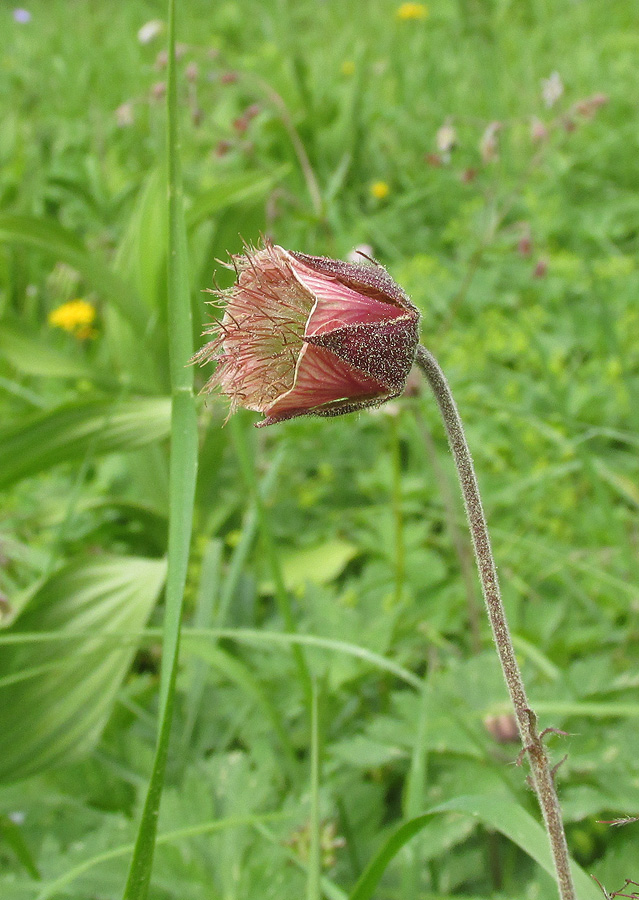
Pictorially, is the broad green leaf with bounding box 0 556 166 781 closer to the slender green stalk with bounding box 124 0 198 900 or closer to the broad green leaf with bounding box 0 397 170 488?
the broad green leaf with bounding box 0 397 170 488

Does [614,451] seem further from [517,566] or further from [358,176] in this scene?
[358,176]

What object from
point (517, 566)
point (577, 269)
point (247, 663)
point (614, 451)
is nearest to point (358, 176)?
point (577, 269)

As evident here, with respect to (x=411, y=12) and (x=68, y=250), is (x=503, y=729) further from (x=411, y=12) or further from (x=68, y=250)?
(x=411, y=12)

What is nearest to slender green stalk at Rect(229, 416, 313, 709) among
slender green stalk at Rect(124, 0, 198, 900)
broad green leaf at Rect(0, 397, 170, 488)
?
broad green leaf at Rect(0, 397, 170, 488)

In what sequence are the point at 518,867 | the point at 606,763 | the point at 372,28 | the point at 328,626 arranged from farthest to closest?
the point at 372,28 → the point at 328,626 → the point at 518,867 → the point at 606,763

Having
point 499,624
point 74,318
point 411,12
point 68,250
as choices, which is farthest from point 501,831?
point 411,12
